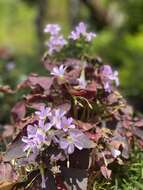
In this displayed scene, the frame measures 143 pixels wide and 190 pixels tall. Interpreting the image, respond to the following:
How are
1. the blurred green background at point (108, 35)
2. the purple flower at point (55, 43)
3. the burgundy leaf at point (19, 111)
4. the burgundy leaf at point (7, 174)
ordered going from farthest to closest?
the blurred green background at point (108, 35), the purple flower at point (55, 43), the burgundy leaf at point (19, 111), the burgundy leaf at point (7, 174)

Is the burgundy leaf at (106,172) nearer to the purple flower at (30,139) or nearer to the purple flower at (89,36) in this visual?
the purple flower at (30,139)

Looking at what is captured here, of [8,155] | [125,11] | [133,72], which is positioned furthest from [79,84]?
[125,11]

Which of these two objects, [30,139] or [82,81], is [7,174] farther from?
[82,81]

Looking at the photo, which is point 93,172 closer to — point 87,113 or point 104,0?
point 87,113

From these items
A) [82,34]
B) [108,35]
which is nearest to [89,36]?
[82,34]

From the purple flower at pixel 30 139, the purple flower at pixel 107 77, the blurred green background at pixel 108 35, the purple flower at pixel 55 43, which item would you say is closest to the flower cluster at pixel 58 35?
the purple flower at pixel 55 43

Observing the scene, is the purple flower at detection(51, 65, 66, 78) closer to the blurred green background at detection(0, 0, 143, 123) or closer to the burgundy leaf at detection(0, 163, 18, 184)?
the burgundy leaf at detection(0, 163, 18, 184)

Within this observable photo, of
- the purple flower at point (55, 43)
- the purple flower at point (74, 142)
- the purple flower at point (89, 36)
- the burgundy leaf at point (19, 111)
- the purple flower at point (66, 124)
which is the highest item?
the purple flower at point (55, 43)
